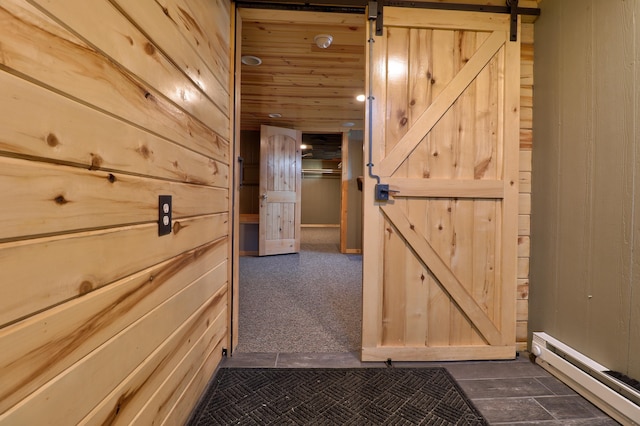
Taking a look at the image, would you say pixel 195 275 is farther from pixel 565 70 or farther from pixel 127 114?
pixel 565 70

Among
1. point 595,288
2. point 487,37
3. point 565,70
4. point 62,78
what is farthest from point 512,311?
point 62,78

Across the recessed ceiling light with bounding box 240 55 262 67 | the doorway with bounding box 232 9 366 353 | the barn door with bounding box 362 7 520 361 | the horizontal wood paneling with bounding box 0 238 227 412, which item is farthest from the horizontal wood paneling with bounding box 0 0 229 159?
the recessed ceiling light with bounding box 240 55 262 67

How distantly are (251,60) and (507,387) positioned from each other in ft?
9.96

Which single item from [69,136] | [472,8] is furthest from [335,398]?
[472,8]

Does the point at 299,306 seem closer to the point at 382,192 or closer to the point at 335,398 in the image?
the point at 335,398

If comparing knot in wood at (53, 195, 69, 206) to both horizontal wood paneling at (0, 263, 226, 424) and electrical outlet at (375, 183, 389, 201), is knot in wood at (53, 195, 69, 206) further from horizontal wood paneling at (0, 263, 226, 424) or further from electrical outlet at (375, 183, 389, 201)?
electrical outlet at (375, 183, 389, 201)

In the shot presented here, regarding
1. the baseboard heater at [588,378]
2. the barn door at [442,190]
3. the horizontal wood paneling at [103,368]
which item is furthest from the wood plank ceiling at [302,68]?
the baseboard heater at [588,378]

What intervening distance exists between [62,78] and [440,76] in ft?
5.90

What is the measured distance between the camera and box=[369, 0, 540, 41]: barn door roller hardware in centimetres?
163

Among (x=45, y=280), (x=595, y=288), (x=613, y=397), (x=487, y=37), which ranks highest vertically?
(x=487, y=37)

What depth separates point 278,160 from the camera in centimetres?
451

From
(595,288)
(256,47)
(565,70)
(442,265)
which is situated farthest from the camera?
(256,47)

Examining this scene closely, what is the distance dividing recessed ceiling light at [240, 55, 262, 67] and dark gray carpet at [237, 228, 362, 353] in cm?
225

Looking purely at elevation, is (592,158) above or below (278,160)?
below
